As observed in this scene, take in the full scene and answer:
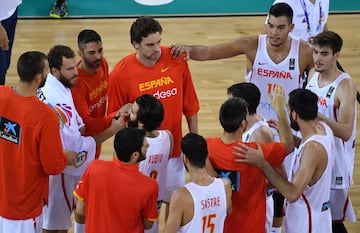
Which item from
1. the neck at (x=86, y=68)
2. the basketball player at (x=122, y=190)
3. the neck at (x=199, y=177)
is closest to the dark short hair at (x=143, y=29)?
the neck at (x=86, y=68)

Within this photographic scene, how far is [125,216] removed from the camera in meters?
4.05

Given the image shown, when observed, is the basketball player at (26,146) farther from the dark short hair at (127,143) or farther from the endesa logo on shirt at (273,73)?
the endesa logo on shirt at (273,73)

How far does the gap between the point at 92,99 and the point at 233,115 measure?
4.40ft

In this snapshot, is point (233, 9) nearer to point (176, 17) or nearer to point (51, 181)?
point (176, 17)

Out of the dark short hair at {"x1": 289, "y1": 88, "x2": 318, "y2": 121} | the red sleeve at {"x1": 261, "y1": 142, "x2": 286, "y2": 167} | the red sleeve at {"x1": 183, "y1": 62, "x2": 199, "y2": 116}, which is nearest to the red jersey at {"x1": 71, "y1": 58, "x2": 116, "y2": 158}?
the red sleeve at {"x1": 183, "y1": 62, "x2": 199, "y2": 116}

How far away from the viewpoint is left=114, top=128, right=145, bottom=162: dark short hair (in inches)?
158

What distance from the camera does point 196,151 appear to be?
3977mm

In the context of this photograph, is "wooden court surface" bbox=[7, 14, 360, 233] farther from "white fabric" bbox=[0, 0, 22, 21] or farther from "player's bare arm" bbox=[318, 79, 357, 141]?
"player's bare arm" bbox=[318, 79, 357, 141]

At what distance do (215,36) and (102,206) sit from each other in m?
6.11

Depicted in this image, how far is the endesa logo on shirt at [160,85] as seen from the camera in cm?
504

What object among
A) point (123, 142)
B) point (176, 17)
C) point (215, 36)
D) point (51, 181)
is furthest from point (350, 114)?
point (176, 17)

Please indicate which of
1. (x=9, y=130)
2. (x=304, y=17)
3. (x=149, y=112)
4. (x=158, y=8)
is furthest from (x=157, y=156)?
(x=158, y=8)

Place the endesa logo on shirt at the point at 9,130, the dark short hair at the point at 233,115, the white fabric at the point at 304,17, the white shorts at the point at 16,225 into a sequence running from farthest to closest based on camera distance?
the white fabric at the point at 304,17, the white shorts at the point at 16,225, the endesa logo on shirt at the point at 9,130, the dark short hair at the point at 233,115

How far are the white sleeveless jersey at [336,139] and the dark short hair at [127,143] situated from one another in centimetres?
172
